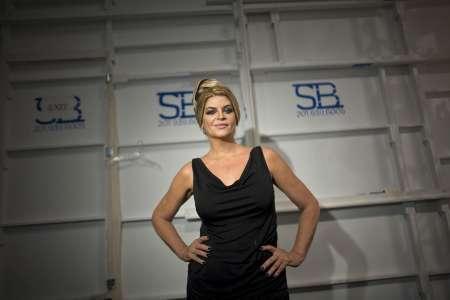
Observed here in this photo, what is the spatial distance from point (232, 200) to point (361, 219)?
5.21 feet

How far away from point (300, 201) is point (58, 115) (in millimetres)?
2187

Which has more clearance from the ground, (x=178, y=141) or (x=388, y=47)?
(x=388, y=47)

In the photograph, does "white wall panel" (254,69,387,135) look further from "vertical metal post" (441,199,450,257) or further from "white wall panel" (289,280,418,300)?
"white wall panel" (289,280,418,300)

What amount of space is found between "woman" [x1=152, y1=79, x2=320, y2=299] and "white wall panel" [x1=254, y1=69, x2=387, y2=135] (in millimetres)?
1032

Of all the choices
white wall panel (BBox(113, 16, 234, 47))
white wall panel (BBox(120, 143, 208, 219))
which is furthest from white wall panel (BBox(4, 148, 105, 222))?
white wall panel (BBox(113, 16, 234, 47))

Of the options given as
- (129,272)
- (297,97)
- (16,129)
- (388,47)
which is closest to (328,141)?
(297,97)

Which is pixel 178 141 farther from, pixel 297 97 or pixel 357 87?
pixel 357 87

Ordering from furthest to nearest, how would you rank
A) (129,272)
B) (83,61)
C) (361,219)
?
(83,61) → (361,219) → (129,272)

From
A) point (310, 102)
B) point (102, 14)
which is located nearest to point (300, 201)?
point (310, 102)

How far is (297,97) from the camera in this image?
8.57ft

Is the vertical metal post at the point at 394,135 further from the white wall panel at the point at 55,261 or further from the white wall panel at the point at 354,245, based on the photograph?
the white wall panel at the point at 55,261

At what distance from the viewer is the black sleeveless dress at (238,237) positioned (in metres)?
1.29

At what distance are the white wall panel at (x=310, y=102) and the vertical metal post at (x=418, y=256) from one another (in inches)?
31.5

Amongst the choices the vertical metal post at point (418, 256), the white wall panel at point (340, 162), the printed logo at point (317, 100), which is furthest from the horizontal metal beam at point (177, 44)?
the vertical metal post at point (418, 256)
